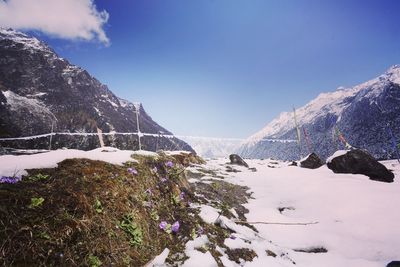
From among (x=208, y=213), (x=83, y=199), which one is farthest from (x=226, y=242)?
(x=83, y=199)

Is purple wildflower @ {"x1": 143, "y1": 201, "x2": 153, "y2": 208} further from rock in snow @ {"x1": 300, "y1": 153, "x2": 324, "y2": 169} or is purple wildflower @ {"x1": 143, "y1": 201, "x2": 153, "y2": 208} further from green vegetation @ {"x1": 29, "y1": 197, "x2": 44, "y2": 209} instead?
rock in snow @ {"x1": 300, "y1": 153, "x2": 324, "y2": 169}

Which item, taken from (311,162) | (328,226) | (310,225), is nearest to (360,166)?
(311,162)

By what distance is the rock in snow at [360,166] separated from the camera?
17.1 metres

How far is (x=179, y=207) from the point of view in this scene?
20.3 feet

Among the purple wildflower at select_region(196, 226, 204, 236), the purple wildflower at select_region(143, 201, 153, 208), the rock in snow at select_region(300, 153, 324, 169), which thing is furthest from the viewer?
the rock in snow at select_region(300, 153, 324, 169)

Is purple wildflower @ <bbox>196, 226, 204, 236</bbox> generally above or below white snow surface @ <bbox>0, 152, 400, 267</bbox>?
above

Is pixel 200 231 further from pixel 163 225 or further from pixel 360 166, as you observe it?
pixel 360 166

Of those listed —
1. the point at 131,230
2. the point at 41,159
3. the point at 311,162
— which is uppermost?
the point at 41,159

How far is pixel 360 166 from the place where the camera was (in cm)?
1836

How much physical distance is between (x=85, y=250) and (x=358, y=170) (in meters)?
19.0

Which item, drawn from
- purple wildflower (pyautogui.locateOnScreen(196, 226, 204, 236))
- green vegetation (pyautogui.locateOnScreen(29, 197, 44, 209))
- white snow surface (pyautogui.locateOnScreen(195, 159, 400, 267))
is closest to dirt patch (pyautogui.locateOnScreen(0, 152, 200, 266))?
green vegetation (pyautogui.locateOnScreen(29, 197, 44, 209))

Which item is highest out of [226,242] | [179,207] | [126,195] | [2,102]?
[2,102]

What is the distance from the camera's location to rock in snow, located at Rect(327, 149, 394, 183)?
1712 cm

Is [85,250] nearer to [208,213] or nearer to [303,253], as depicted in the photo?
[208,213]
